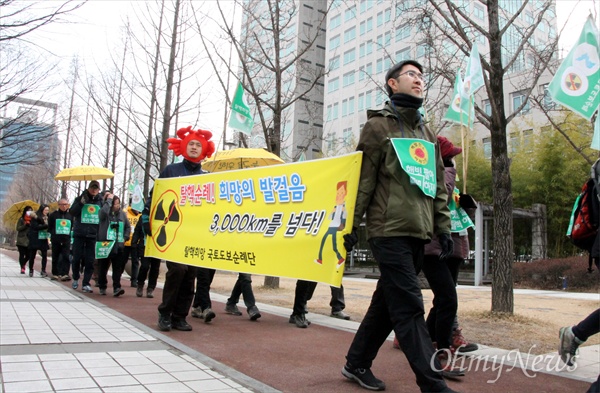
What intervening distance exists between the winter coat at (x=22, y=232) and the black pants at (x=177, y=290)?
974 centimetres

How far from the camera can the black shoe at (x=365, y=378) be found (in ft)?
10.6

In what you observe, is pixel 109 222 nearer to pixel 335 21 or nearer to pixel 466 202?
pixel 466 202

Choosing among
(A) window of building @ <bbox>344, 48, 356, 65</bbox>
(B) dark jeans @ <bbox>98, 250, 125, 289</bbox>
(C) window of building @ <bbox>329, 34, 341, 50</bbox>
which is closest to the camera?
(B) dark jeans @ <bbox>98, 250, 125, 289</bbox>

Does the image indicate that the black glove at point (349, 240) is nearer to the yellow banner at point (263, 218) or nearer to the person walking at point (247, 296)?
the yellow banner at point (263, 218)

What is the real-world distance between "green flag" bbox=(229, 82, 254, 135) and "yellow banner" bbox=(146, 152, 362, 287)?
1.79 metres

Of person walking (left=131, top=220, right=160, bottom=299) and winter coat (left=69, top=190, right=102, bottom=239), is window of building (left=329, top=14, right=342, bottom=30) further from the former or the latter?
winter coat (left=69, top=190, right=102, bottom=239)

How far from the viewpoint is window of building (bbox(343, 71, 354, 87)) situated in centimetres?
4944

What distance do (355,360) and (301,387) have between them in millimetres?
422

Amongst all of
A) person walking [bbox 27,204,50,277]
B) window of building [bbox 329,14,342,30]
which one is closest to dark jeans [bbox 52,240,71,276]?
person walking [bbox 27,204,50,277]

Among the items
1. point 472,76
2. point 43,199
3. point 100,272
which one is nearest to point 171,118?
point 100,272

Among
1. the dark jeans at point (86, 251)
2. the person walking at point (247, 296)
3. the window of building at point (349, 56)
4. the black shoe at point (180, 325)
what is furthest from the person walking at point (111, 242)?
the window of building at point (349, 56)

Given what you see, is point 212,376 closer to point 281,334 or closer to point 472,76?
point 281,334

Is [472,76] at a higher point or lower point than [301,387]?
higher

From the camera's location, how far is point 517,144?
76.3ft
